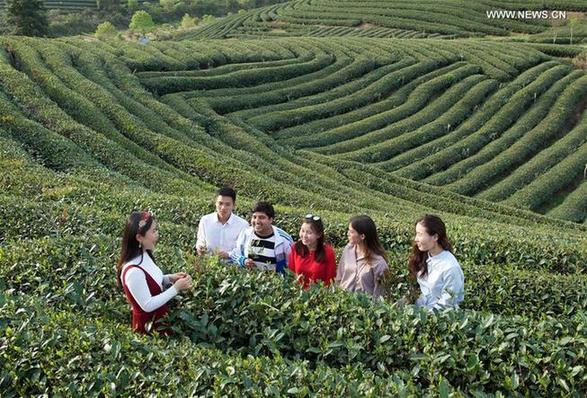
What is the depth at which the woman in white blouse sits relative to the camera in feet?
23.1

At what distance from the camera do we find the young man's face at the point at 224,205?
889 centimetres

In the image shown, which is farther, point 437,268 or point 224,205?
point 224,205

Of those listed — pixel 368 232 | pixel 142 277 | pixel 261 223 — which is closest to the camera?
pixel 142 277

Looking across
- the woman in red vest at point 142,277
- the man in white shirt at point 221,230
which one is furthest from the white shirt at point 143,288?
the man in white shirt at point 221,230

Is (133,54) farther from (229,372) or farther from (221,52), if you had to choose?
(229,372)

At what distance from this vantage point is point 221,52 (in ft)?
122

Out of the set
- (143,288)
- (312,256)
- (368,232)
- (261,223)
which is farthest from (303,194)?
(143,288)

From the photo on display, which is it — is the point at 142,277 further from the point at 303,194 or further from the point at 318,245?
the point at 303,194

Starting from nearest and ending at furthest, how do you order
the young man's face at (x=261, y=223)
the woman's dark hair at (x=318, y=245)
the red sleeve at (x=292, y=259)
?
the woman's dark hair at (x=318, y=245) < the red sleeve at (x=292, y=259) < the young man's face at (x=261, y=223)

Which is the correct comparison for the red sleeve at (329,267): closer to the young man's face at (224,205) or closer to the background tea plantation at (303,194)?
the background tea plantation at (303,194)

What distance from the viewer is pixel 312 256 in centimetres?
807

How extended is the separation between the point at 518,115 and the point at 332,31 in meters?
28.8

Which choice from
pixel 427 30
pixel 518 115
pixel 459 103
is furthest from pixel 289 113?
pixel 427 30

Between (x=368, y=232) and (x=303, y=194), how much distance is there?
11.4 m
